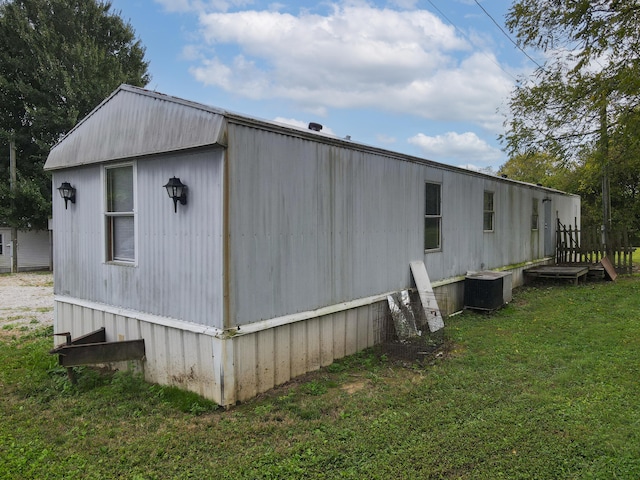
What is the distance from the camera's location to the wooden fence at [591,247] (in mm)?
13219

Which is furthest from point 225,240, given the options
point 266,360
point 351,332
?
point 351,332

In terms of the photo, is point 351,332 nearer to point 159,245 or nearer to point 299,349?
point 299,349

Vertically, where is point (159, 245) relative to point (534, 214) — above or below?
below

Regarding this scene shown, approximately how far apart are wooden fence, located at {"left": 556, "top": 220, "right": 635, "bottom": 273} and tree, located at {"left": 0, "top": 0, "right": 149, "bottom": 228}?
18751 millimetres

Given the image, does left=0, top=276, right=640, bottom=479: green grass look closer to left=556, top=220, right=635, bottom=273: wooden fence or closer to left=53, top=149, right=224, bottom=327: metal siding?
left=53, top=149, right=224, bottom=327: metal siding

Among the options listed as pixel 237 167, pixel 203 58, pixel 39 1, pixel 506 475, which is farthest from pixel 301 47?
pixel 39 1

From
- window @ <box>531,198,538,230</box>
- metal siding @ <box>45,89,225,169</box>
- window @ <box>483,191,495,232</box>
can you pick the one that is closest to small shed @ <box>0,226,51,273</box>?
metal siding @ <box>45,89,225,169</box>

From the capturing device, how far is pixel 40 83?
17578mm

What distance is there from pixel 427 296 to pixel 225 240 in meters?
3.87

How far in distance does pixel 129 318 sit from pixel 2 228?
57.6ft

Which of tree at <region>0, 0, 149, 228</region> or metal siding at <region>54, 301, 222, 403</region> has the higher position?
tree at <region>0, 0, 149, 228</region>

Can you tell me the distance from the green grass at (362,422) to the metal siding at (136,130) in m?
2.50

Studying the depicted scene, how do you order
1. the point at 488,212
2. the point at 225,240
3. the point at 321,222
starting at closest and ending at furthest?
the point at 225,240 → the point at 321,222 → the point at 488,212

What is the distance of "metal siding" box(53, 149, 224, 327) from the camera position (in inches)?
163
